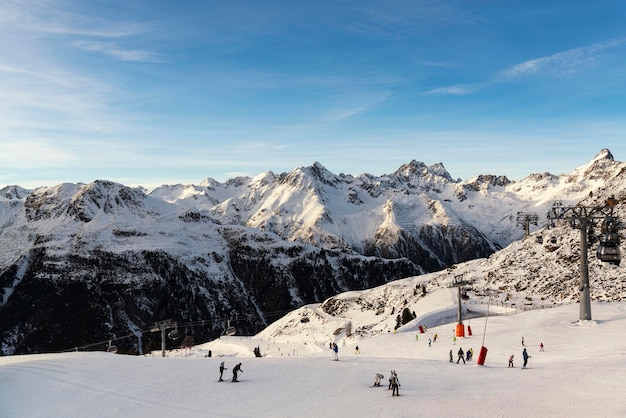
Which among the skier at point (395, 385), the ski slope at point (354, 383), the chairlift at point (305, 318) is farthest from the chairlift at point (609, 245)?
the chairlift at point (305, 318)

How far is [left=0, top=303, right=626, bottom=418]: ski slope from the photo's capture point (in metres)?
28.4

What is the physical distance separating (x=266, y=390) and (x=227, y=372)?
24.2 ft

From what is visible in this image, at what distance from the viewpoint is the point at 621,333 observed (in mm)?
48000

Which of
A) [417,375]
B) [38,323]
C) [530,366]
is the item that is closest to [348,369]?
[417,375]

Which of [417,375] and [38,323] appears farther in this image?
[38,323]

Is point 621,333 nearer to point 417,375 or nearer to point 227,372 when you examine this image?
point 417,375

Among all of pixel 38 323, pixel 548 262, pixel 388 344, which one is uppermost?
pixel 548 262

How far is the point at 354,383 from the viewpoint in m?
35.1

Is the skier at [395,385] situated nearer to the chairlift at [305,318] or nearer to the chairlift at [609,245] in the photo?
the chairlift at [609,245]

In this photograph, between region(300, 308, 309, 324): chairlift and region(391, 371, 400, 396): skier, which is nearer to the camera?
region(391, 371, 400, 396): skier

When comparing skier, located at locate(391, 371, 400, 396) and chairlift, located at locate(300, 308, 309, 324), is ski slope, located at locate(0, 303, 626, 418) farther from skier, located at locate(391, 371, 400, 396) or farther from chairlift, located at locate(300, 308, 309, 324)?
chairlift, located at locate(300, 308, 309, 324)

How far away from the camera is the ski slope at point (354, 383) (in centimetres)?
2836

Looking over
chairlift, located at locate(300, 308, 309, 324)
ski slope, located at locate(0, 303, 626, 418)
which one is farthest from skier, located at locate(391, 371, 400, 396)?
chairlift, located at locate(300, 308, 309, 324)

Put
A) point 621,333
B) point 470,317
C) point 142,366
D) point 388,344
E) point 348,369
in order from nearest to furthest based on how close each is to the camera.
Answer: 1. point 348,369
2. point 142,366
3. point 621,333
4. point 388,344
5. point 470,317
